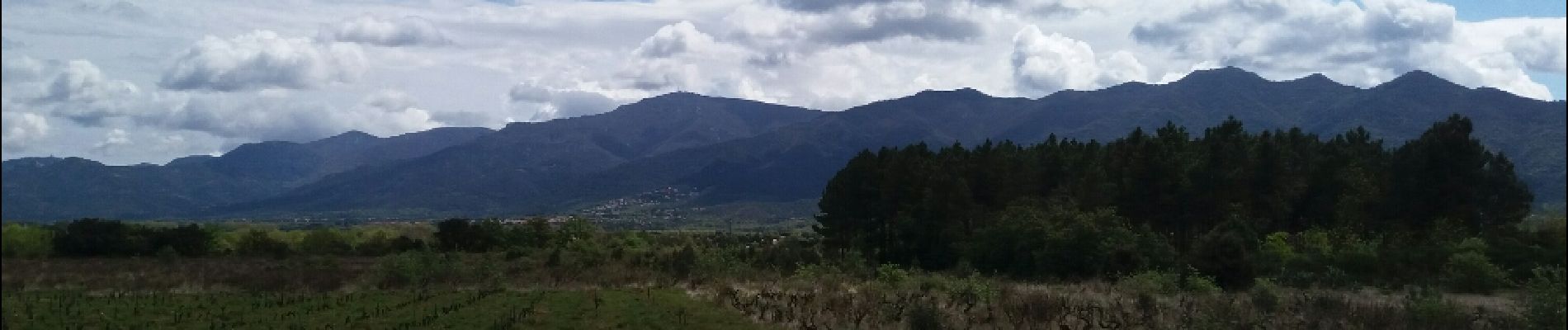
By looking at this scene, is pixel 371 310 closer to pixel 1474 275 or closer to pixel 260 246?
pixel 1474 275

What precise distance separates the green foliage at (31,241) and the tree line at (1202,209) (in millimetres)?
41585

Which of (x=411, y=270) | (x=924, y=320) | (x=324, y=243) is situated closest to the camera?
(x=924, y=320)

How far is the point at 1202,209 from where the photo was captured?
4866 cm

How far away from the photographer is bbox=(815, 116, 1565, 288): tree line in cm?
3200

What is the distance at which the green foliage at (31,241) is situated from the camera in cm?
4803

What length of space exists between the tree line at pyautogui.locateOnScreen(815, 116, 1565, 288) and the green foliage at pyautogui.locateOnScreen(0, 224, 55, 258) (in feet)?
136

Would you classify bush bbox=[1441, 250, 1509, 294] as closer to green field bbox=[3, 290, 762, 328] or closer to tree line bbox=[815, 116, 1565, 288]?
tree line bbox=[815, 116, 1565, 288]

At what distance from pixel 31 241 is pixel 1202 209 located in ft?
194

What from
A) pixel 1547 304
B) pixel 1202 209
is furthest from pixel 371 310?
pixel 1202 209

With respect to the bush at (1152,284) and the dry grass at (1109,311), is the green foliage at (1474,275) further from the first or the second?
the bush at (1152,284)

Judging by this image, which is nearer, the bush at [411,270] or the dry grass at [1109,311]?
the dry grass at [1109,311]

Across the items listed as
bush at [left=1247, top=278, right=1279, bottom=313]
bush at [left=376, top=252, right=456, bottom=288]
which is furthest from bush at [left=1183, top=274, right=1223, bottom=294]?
bush at [left=376, top=252, right=456, bottom=288]

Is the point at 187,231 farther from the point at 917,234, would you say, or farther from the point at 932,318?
the point at 932,318

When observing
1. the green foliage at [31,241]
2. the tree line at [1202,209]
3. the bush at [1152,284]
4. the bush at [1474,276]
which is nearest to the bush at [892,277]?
the tree line at [1202,209]
